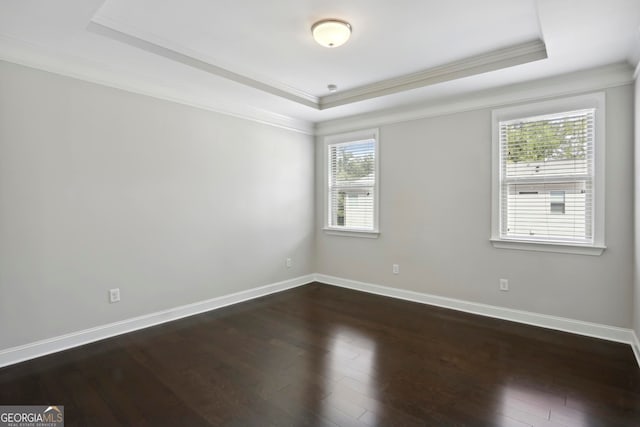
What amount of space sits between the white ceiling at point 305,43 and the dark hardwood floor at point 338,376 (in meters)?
2.44

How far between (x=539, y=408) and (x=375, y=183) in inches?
122

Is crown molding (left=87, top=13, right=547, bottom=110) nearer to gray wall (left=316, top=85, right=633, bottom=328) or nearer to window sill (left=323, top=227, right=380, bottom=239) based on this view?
gray wall (left=316, top=85, right=633, bottom=328)

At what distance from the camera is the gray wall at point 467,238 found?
3.04m

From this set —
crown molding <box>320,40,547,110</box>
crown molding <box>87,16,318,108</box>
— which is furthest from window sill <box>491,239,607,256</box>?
crown molding <box>87,16,318,108</box>

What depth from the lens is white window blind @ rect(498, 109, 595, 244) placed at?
3199 mm

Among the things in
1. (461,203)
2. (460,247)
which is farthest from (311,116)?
(460,247)

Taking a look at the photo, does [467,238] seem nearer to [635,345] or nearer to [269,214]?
[635,345]

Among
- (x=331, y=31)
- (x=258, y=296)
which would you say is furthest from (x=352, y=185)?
(x=331, y=31)

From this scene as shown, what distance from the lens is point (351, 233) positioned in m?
4.92

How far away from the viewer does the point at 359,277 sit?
4855mm

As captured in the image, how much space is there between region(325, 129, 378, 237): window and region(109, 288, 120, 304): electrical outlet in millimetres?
2906

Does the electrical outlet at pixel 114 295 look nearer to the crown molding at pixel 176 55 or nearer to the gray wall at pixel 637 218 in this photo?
the crown molding at pixel 176 55

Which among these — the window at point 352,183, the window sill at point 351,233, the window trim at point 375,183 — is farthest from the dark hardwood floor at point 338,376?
the window at point 352,183

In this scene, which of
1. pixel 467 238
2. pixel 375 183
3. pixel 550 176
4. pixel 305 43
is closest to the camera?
pixel 305 43
